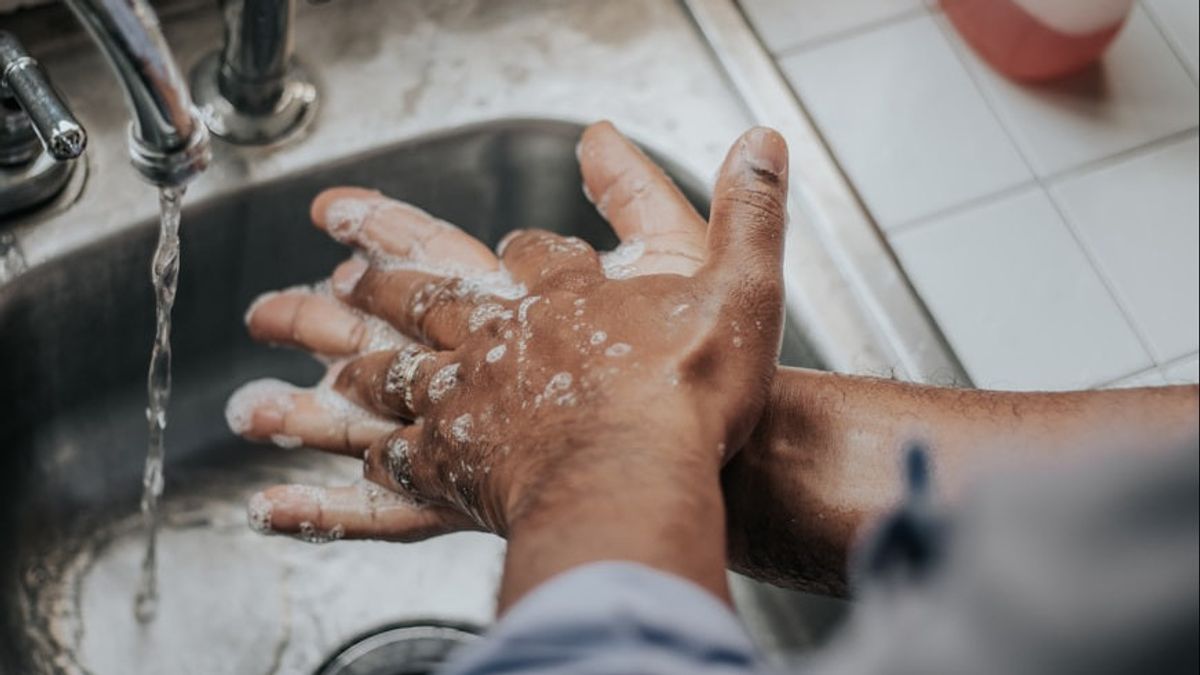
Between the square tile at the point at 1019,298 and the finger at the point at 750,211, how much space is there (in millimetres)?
273

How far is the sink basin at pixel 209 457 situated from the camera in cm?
90

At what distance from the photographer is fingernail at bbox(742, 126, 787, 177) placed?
2.26 ft

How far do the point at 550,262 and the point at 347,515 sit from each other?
0.63 ft

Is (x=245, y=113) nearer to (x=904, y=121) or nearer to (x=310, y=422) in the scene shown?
(x=310, y=422)

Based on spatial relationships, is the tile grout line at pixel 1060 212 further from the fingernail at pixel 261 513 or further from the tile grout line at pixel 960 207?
the fingernail at pixel 261 513

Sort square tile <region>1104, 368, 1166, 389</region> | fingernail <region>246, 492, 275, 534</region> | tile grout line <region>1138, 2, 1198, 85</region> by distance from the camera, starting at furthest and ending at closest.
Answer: tile grout line <region>1138, 2, 1198, 85</region>
square tile <region>1104, 368, 1166, 389</region>
fingernail <region>246, 492, 275, 534</region>

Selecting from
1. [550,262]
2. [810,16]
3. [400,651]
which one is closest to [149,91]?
[550,262]

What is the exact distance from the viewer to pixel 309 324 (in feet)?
2.96

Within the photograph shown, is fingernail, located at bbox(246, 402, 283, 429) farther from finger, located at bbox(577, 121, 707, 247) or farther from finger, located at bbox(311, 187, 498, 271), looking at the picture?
finger, located at bbox(577, 121, 707, 247)

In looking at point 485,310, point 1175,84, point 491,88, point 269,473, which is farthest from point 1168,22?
point 269,473

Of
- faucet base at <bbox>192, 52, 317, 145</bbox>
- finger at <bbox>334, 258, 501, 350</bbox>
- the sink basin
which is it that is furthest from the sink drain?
faucet base at <bbox>192, 52, 317, 145</bbox>

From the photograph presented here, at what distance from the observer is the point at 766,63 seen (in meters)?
0.98

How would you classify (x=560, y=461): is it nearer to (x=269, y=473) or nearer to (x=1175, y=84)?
(x=269, y=473)

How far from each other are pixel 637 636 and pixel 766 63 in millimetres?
627
